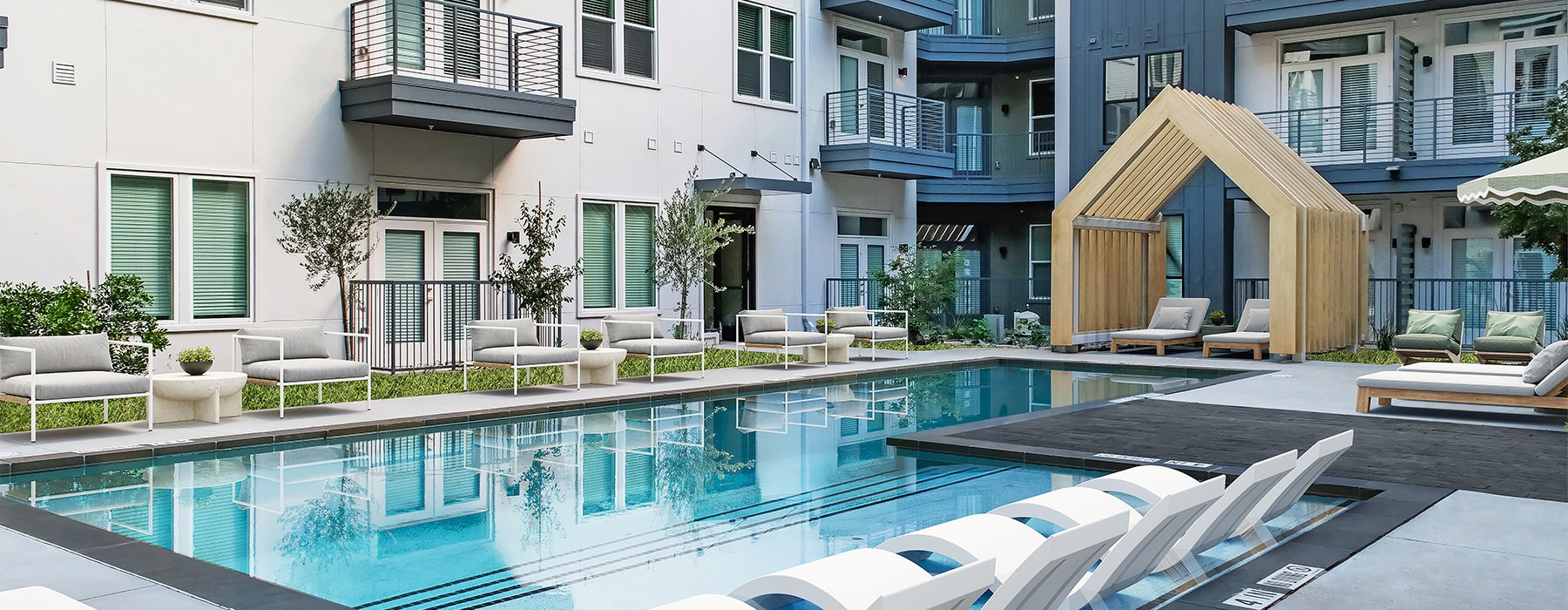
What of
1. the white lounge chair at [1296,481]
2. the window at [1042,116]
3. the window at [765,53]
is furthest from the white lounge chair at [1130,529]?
the window at [1042,116]

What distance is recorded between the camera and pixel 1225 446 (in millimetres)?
8766

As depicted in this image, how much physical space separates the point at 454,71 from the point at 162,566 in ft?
32.5

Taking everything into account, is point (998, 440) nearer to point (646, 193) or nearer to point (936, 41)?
point (646, 193)

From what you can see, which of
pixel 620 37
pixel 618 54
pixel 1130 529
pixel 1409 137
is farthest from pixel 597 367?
pixel 1409 137

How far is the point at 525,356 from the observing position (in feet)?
41.0

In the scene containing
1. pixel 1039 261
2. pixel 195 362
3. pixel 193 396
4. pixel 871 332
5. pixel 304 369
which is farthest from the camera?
pixel 1039 261

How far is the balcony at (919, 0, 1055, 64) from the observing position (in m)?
23.7

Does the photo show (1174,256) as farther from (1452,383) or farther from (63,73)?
(63,73)

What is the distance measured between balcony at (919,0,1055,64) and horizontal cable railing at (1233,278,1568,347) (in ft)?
19.8

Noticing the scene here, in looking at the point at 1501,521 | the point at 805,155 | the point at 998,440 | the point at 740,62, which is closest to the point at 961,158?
the point at 805,155

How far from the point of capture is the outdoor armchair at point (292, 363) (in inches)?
417

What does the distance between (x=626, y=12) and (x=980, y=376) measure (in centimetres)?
742

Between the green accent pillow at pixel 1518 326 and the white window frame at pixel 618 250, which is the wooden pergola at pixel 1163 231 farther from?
the white window frame at pixel 618 250

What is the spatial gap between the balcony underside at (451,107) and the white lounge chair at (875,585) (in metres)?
11.3
